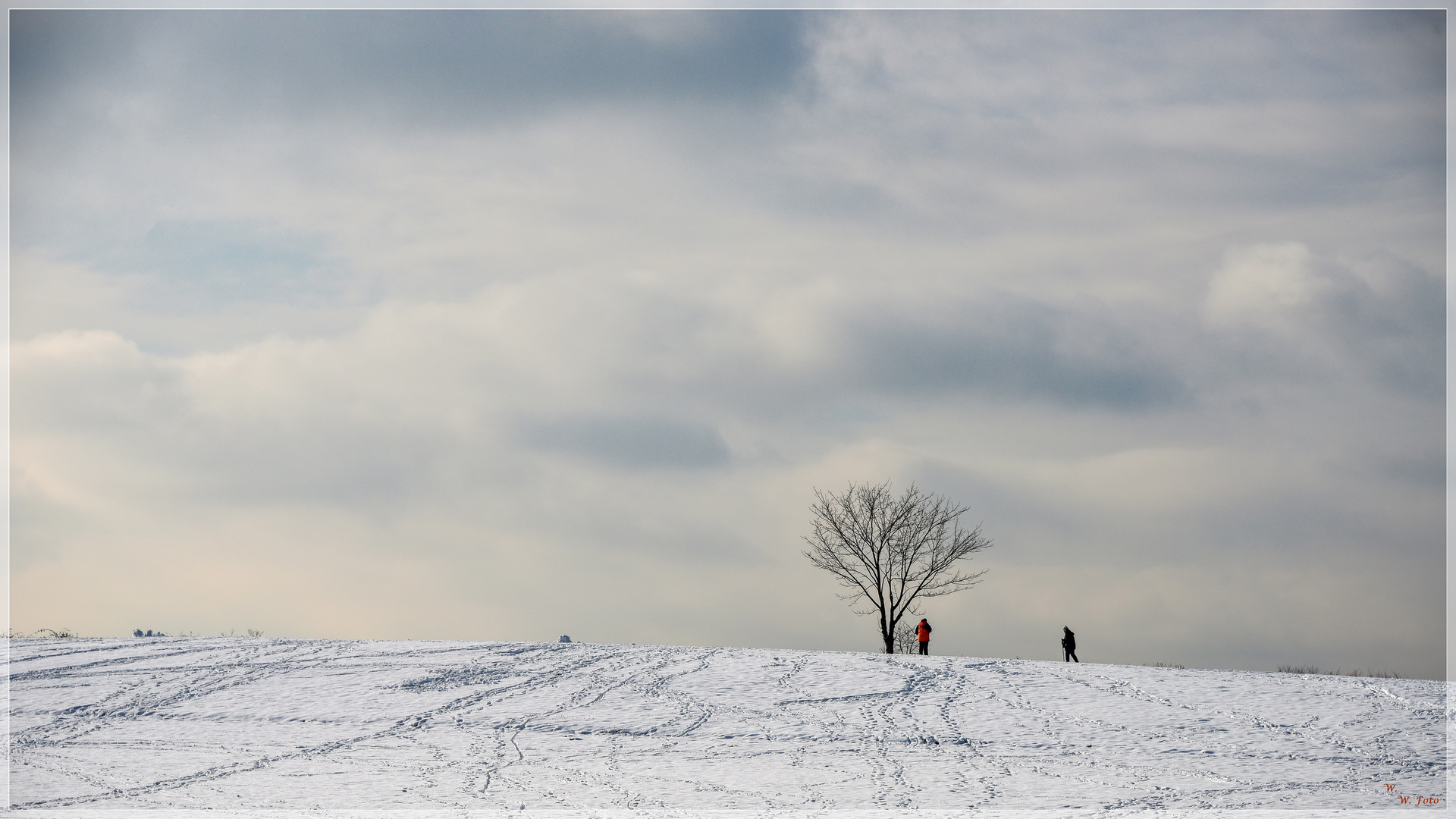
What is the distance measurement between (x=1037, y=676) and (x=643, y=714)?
9.72 metres

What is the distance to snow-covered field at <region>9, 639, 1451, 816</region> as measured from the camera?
55.4 feet

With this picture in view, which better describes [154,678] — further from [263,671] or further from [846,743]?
[846,743]

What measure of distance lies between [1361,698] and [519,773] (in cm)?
1824

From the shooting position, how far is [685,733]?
20.6m

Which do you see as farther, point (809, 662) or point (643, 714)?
Result: point (809, 662)

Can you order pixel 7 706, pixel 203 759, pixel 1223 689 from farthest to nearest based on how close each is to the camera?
pixel 1223 689, pixel 7 706, pixel 203 759

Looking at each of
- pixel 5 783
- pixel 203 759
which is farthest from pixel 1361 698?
pixel 5 783

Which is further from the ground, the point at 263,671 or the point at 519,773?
the point at 263,671

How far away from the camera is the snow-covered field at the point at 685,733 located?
55.4 feet

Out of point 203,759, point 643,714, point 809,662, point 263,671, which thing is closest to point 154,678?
point 263,671

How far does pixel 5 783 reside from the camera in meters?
17.3

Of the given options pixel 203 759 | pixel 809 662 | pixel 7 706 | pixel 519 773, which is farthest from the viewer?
pixel 809 662

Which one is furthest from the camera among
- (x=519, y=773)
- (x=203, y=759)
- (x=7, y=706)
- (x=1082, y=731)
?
(x=7, y=706)

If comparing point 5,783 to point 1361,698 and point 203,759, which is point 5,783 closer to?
point 203,759
